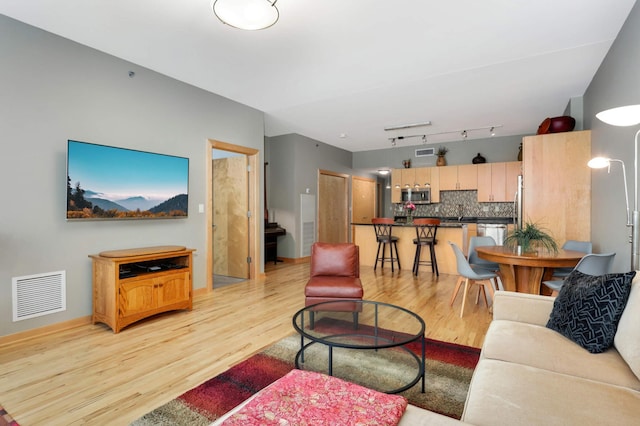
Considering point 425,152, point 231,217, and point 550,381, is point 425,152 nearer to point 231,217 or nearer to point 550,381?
point 231,217

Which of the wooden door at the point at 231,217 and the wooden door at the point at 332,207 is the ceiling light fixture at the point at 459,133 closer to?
the wooden door at the point at 332,207

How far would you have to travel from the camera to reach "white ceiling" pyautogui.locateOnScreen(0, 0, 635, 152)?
8.75 ft

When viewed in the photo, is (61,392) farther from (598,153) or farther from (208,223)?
(598,153)

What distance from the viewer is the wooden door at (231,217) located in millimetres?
5332

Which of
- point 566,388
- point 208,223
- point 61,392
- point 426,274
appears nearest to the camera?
point 566,388

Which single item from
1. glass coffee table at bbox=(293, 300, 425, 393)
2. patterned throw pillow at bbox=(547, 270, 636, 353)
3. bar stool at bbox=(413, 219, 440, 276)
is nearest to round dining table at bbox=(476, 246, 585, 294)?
patterned throw pillow at bbox=(547, 270, 636, 353)

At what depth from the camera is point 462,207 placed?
8.07 m

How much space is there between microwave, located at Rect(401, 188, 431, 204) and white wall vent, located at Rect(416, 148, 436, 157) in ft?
2.91

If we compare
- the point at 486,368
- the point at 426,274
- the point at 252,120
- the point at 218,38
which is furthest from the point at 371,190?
the point at 486,368

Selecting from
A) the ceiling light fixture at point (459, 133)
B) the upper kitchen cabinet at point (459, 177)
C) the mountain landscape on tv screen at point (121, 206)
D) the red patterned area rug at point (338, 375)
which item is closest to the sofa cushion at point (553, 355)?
the red patterned area rug at point (338, 375)

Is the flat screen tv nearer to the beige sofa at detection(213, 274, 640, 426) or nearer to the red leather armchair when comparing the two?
the red leather armchair

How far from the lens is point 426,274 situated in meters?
5.82

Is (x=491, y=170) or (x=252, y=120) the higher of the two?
(x=252, y=120)

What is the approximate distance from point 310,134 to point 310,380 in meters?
6.24
